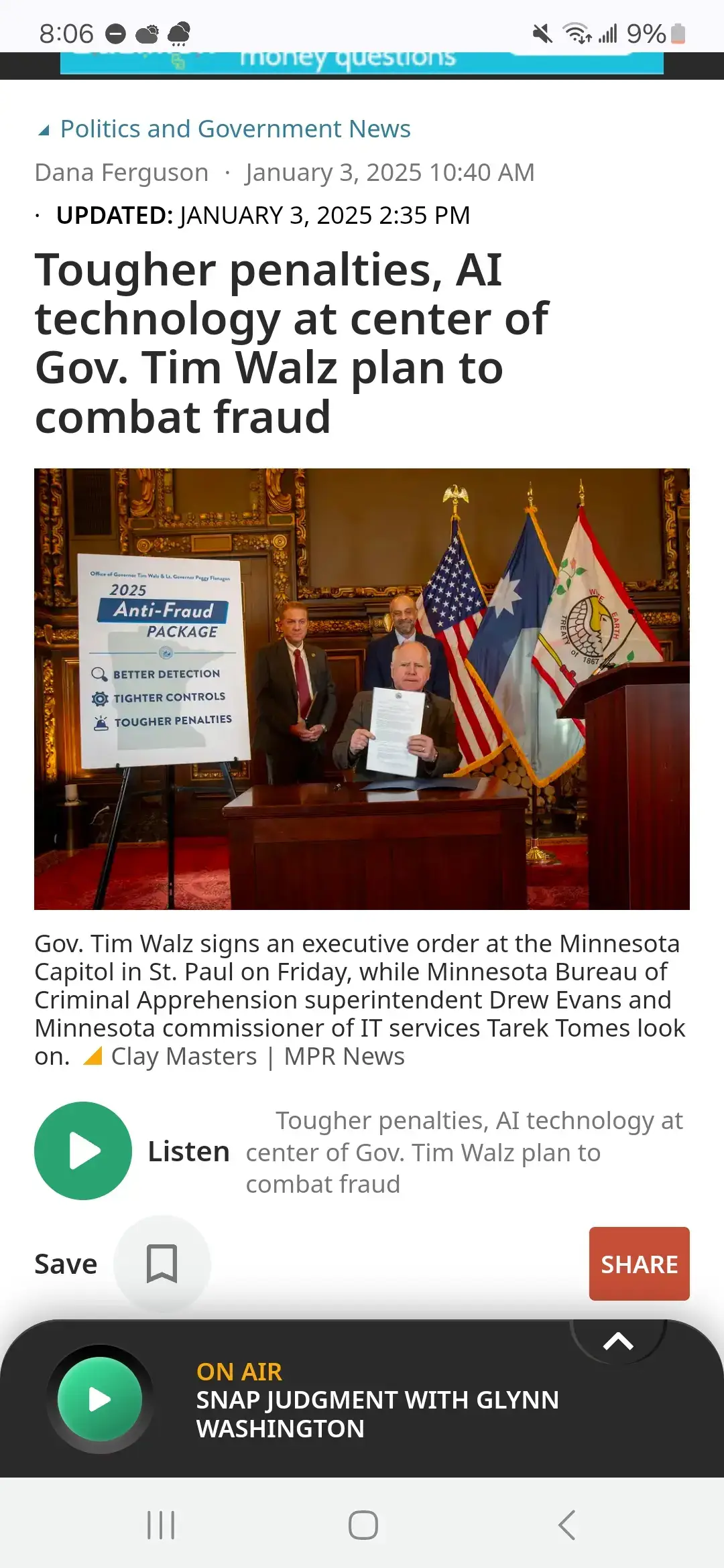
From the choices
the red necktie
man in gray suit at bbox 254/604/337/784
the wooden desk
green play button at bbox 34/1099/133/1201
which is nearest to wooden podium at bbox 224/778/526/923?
the wooden desk

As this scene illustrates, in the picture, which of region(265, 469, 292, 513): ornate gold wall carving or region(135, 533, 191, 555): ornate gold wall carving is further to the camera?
region(265, 469, 292, 513): ornate gold wall carving

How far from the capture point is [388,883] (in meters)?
2.57

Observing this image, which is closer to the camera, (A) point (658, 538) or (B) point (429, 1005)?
(B) point (429, 1005)

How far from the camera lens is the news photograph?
81.0 inches

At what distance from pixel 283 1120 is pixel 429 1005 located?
0.22 meters

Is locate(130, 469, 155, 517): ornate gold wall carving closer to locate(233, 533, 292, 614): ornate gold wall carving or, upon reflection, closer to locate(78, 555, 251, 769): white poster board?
locate(233, 533, 292, 614): ornate gold wall carving

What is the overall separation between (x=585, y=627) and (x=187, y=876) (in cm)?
259

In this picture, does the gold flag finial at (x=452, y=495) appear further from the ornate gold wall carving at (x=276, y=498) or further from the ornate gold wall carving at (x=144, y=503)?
the ornate gold wall carving at (x=144, y=503)

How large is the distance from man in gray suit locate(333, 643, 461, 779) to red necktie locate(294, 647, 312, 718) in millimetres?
639
